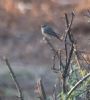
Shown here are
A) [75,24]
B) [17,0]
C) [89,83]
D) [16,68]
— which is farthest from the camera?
[17,0]

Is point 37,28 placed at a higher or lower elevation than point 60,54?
lower

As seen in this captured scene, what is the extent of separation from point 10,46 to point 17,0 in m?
2.27

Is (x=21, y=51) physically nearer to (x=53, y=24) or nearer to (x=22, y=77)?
(x=53, y=24)

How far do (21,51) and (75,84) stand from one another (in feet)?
40.5

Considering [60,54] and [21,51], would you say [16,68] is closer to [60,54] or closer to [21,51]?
[21,51]

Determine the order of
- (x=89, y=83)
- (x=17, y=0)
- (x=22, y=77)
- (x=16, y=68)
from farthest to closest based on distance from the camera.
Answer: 1. (x=17, y=0)
2. (x=16, y=68)
3. (x=22, y=77)
4. (x=89, y=83)

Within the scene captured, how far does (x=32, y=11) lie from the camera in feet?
51.5

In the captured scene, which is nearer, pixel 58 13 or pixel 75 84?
pixel 75 84

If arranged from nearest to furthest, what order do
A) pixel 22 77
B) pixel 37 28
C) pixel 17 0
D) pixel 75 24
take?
1. pixel 22 77
2. pixel 75 24
3. pixel 37 28
4. pixel 17 0

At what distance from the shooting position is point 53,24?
14.5 m

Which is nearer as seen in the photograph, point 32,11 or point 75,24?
point 75,24

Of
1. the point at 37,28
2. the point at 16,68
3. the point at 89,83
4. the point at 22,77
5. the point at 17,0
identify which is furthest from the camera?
the point at 17,0

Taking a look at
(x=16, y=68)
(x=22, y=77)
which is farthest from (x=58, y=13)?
(x=22, y=77)

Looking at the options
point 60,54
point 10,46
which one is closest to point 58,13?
point 10,46
